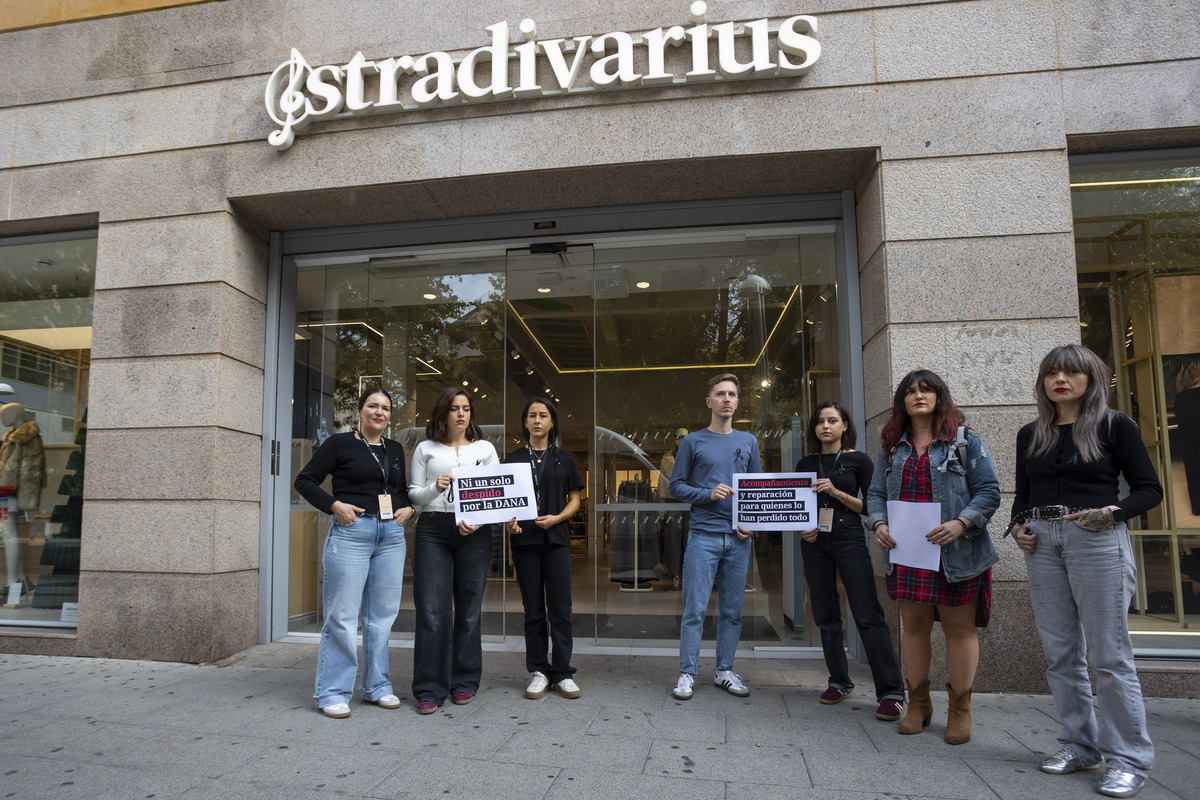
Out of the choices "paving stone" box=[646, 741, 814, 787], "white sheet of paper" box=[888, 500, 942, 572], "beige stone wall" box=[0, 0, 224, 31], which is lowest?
"paving stone" box=[646, 741, 814, 787]

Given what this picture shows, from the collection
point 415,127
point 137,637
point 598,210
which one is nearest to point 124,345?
point 137,637

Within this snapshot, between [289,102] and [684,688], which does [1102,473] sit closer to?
[684,688]

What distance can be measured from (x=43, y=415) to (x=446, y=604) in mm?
5127

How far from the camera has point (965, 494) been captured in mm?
3963

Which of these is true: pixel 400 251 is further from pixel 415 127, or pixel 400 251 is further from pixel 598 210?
pixel 598 210

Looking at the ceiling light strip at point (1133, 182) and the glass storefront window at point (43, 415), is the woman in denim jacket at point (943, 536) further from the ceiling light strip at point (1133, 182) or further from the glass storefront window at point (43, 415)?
the glass storefront window at point (43, 415)

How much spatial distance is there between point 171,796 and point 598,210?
5274 millimetres

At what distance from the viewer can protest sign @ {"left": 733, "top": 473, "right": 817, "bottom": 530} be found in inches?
186

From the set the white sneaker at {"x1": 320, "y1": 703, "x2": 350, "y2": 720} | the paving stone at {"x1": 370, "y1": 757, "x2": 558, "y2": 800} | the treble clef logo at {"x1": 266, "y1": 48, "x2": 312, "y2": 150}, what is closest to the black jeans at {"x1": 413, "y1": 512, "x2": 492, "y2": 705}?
the white sneaker at {"x1": 320, "y1": 703, "x2": 350, "y2": 720}

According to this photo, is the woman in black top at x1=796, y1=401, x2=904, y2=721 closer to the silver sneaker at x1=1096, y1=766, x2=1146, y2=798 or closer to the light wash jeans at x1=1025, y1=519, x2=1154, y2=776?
the light wash jeans at x1=1025, y1=519, x2=1154, y2=776

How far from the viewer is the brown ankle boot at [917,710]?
4090mm

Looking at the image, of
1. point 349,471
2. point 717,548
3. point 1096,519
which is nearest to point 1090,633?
point 1096,519

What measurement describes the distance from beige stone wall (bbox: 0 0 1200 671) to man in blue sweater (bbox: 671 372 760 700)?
137 cm

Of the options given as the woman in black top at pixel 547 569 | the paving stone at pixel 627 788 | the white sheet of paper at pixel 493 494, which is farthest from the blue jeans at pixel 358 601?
the paving stone at pixel 627 788
